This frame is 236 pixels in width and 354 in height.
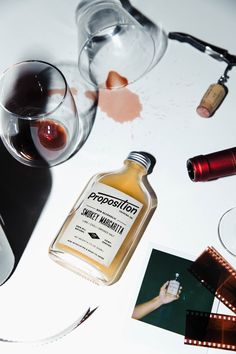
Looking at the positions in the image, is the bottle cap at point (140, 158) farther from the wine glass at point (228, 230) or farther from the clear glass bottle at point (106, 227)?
the wine glass at point (228, 230)

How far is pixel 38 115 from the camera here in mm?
809

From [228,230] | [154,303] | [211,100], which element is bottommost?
[154,303]

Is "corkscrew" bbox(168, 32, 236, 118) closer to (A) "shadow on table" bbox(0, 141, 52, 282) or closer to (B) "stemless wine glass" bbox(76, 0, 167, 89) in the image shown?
(B) "stemless wine glass" bbox(76, 0, 167, 89)

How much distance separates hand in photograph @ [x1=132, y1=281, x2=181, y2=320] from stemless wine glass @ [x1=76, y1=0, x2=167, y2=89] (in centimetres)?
36

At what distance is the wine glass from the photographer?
0.78 m

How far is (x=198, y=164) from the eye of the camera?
29.8 inches

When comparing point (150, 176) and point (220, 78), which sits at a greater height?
point (220, 78)

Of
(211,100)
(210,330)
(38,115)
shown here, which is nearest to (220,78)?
(211,100)

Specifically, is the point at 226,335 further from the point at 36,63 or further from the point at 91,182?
the point at 36,63

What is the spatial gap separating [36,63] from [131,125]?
18 centimetres

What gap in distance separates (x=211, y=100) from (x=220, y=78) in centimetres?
6

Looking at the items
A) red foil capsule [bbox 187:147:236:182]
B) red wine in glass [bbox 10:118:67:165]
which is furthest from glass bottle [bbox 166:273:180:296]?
red wine in glass [bbox 10:118:67:165]

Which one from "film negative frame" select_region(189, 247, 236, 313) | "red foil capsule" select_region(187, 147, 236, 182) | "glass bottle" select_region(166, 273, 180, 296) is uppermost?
"red foil capsule" select_region(187, 147, 236, 182)

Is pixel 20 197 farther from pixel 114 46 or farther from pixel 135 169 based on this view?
pixel 114 46
